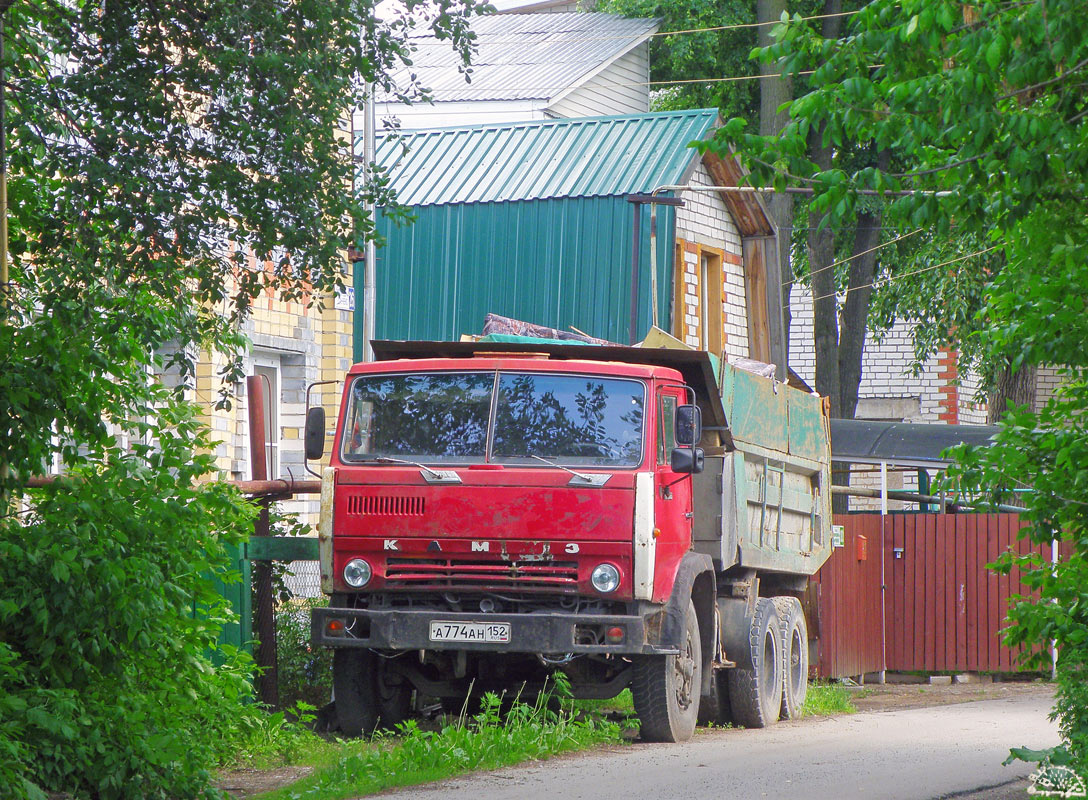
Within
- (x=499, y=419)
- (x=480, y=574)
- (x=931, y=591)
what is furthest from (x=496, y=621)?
(x=931, y=591)

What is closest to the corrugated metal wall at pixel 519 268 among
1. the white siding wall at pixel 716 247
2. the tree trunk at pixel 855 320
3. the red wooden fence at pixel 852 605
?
the white siding wall at pixel 716 247

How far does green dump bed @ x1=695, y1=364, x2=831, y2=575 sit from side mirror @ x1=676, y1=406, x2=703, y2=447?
112 cm

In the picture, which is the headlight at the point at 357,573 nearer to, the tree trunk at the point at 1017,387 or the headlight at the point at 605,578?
the headlight at the point at 605,578

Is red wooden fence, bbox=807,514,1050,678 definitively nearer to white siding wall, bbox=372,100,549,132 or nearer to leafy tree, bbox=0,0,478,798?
leafy tree, bbox=0,0,478,798

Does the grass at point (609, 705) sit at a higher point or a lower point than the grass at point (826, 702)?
higher

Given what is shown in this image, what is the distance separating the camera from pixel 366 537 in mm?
10578

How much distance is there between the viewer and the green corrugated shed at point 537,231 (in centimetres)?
1994

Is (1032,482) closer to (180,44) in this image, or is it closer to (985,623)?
(180,44)

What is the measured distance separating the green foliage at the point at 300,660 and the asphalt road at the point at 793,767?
8.61ft

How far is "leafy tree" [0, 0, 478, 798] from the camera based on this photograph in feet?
23.3

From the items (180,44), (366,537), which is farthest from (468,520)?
(180,44)

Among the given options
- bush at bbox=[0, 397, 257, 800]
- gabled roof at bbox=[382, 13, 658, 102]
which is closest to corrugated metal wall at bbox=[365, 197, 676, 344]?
gabled roof at bbox=[382, 13, 658, 102]

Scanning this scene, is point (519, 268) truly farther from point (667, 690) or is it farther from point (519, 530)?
point (519, 530)

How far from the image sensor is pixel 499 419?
1079 centimetres
